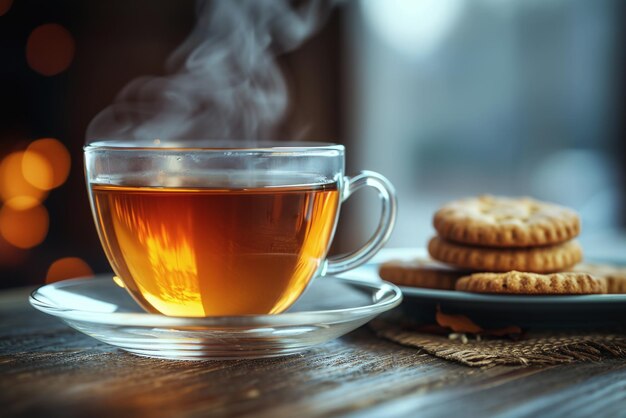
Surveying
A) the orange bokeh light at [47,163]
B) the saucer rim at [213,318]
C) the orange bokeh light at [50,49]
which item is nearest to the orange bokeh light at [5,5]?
the orange bokeh light at [50,49]

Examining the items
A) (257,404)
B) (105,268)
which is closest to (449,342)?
(257,404)

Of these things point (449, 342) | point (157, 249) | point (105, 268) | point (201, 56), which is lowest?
point (105, 268)

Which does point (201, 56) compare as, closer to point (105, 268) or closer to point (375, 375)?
point (375, 375)

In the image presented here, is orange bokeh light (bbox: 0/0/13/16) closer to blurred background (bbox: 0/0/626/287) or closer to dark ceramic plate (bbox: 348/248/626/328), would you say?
blurred background (bbox: 0/0/626/287)

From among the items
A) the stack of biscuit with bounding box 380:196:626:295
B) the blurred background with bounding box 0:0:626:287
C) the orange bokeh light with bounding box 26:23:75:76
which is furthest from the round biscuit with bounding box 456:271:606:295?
the orange bokeh light with bounding box 26:23:75:76

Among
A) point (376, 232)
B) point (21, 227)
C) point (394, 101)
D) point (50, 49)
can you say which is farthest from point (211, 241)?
point (394, 101)

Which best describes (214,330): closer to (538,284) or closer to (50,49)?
(538,284)
